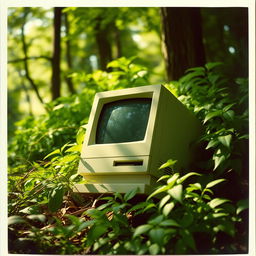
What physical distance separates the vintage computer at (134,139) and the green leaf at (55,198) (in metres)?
0.10

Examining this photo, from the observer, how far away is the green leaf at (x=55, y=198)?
1713 millimetres

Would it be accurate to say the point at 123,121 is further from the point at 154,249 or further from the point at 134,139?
the point at 154,249

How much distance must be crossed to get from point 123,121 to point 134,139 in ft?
0.60

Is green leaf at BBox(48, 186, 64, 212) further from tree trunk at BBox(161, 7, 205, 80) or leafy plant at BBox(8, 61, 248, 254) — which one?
tree trunk at BBox(161, 7, 205, 80)

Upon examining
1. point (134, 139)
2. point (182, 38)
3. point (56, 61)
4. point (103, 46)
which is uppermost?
point (103, 46)

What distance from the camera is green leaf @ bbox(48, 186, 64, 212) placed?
1713 millimetres

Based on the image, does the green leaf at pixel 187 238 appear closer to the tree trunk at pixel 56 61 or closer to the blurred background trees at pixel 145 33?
the blurred background trees at pixel 145 33

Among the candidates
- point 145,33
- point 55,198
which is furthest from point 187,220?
point 145,33

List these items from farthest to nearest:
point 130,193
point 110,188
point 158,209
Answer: point 110,188 < point 130,193 < point 158,209

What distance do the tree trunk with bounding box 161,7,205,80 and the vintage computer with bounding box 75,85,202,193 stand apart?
154cm

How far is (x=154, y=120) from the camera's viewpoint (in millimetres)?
1701

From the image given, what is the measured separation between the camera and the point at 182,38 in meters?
3.47

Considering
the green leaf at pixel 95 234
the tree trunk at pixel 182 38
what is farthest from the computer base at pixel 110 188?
the tree trunk at pixel 182 38

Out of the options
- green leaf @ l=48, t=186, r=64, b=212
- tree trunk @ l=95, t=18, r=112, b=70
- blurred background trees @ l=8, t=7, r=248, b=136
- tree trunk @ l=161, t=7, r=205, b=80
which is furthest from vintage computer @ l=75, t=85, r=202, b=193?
tree trunk @ l=95, t=18, r=112, b=70
